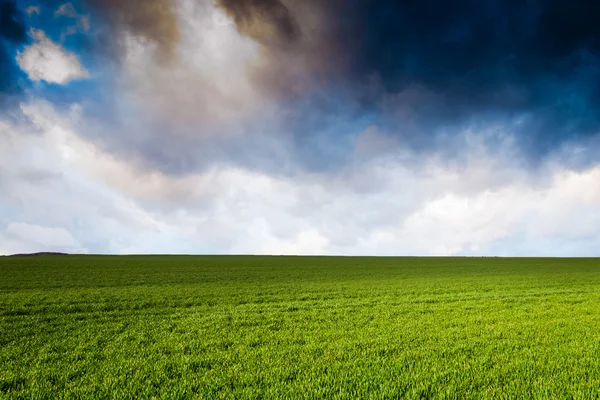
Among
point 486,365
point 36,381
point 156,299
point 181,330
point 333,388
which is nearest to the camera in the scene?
point 333,388

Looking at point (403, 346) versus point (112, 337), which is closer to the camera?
point (403, 346)

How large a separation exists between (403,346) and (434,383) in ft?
9.19

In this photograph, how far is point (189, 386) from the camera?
7.20m

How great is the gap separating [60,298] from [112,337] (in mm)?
12799

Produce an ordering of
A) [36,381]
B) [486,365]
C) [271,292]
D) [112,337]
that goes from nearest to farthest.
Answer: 1. [36,381]
2. [486,365]
3. [112,337]
4. [271,292]

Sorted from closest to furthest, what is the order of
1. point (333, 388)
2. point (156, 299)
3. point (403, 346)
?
point (333, 388) < point (403, 346) < point (156, 299)

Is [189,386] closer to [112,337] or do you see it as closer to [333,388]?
[333,388]

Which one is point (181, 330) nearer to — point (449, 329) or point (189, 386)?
point (189, 386)

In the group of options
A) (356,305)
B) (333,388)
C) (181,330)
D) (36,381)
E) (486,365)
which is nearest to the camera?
(333,388)

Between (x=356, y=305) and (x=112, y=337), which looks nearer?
(x=112, y=337)

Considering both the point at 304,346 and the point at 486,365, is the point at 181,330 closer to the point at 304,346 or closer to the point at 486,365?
the point at 304,346

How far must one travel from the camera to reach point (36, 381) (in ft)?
24.9

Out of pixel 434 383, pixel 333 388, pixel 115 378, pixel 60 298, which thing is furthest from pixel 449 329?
pixel 60 298

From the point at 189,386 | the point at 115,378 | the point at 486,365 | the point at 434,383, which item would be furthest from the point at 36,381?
the point at 486,365
